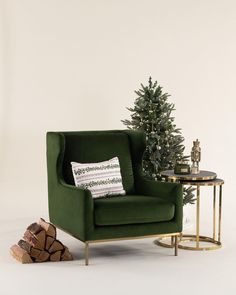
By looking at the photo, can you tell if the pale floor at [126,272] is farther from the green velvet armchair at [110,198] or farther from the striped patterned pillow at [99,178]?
the striped patterned pillow at [99,178]

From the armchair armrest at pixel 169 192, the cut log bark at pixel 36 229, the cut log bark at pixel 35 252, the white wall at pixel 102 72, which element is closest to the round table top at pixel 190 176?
the armchair armrest at pixel 169 192

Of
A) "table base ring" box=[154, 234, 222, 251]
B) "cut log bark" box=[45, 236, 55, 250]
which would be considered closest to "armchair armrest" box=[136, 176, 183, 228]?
"table base ring" box=[154, 234, 222, 251]

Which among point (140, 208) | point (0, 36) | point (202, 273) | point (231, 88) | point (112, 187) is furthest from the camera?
point (231, 88)

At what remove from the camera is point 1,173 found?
7.93m

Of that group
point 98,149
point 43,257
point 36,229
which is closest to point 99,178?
point 98,149

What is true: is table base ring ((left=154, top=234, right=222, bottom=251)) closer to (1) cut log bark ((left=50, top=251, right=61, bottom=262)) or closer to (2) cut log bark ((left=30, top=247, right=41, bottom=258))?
(1) cut log bark ((left=50, top=251, right=61, bottom=262))

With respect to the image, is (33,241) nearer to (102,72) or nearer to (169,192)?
(169,192)

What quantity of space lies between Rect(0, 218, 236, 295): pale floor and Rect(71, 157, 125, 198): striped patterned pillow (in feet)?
1.61

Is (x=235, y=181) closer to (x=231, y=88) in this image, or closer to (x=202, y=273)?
(x=231, y=88)

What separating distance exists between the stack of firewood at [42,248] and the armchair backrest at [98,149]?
565mm

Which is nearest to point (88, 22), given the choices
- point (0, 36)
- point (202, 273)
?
point (0, 36)

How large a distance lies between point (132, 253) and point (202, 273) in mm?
837

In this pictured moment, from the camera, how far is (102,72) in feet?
26.6

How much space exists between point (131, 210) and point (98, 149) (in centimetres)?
84
